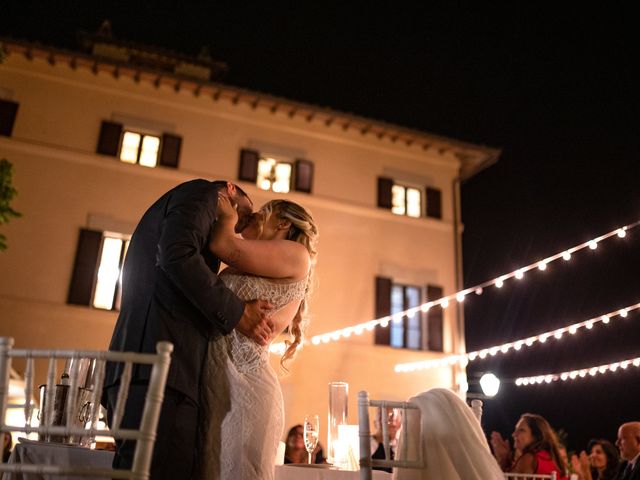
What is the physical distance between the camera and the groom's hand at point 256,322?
6.72ft

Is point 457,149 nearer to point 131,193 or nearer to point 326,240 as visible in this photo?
point 326,240

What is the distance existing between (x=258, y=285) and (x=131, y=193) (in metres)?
9.36

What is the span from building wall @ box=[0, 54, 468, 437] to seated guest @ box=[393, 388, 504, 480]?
8.29 meters

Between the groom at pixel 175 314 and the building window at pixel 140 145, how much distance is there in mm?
9611

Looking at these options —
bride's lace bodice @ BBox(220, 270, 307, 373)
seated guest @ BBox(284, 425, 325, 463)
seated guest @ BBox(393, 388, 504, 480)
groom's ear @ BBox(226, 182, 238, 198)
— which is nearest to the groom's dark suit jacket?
bride's lace bodice @ BBox(220, 270, 307, 373)

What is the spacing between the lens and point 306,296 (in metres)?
2.44

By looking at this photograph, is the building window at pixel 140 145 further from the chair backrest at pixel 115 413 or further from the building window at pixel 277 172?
the chair backrest at pixel 115 413

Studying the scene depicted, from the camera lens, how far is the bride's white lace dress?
1.90 meters

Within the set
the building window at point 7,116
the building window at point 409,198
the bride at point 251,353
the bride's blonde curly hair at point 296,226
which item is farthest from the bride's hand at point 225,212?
the building window at point 409,198

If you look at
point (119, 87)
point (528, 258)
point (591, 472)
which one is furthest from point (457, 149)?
point (591, 472)

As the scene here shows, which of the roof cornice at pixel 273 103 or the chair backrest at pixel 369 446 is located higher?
the roof cornice at pixel 273 103

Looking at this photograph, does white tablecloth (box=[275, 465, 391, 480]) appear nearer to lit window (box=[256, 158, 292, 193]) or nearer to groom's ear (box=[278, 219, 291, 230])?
groom's ear (box=[278, 219, 291, 230])

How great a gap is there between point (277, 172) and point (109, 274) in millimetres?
3618

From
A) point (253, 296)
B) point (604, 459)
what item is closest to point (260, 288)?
point (253, 296)
